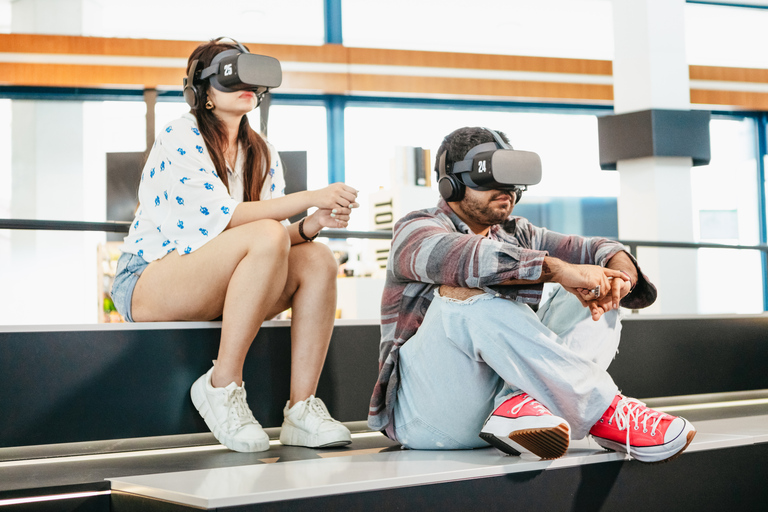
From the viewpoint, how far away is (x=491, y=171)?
1.42 m

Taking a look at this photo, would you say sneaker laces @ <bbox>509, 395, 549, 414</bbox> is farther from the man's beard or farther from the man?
the man's beard

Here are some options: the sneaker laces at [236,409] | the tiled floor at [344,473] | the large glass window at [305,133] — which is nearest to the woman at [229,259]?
the sneaker laces at [236,409]

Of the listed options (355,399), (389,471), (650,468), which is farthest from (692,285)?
(389,471)

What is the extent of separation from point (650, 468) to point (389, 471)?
19.2 inches

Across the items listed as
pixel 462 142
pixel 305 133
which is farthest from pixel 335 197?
pixel 305 133

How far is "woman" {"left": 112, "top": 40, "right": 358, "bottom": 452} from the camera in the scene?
1542 millimetres

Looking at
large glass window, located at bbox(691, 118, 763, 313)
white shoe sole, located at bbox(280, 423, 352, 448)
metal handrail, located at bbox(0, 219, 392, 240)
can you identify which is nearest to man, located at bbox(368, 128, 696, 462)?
white shoe sole, located at bbox(280, 423, 352, 448)

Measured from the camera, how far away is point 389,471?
1130mm

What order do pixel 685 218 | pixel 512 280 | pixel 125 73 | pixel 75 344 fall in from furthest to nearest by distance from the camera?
pixel 125 73, pixel 685 218, pixel 75 344, pixel 512 280

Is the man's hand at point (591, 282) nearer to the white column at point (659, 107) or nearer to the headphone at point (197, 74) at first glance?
the headphone at point (197, 74)

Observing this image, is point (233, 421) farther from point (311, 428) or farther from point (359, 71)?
point (359, 71)

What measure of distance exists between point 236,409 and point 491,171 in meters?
0.72

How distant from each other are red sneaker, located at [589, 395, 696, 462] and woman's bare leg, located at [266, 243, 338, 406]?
2.13 ft

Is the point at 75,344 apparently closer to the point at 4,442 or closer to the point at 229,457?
the point at 4,442
